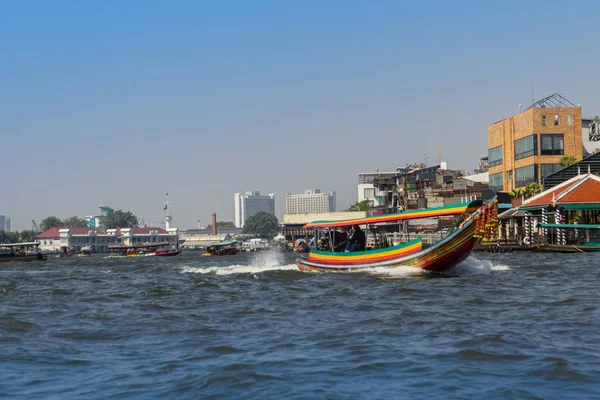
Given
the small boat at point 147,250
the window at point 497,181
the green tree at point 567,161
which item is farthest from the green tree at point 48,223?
the green tree at point 567,161

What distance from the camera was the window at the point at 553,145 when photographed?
55344mm

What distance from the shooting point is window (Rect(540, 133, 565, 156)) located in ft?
182

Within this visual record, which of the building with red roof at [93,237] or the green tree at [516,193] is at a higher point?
the green tree at [516,193]

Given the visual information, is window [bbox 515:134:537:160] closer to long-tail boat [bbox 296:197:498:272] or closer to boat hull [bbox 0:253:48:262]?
long-tail boat [bbox 296:197:498:272]

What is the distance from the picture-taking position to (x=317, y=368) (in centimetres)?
961

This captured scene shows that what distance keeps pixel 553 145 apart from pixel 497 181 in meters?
8.36

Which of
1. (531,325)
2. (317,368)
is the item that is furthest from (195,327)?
(531,325)

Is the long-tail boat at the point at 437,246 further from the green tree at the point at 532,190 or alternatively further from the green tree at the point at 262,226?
the green tree at the point at 262,226

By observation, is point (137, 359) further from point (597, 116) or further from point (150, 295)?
point (597, 116)

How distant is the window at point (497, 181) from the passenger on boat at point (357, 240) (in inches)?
1510

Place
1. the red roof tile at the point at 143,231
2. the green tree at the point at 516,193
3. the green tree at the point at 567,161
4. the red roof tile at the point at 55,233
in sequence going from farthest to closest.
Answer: the red roof tile at the point at 143,231 < the red roof tile at the point at 55,233 < the green tree at the point at 516,193 < the green tree at the point at 567,161

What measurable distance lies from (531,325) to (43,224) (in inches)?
7369

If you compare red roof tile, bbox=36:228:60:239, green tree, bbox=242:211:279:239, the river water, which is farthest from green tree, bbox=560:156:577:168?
green tree, bbox=242:211:279:239

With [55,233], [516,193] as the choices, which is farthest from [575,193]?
[55,233]
